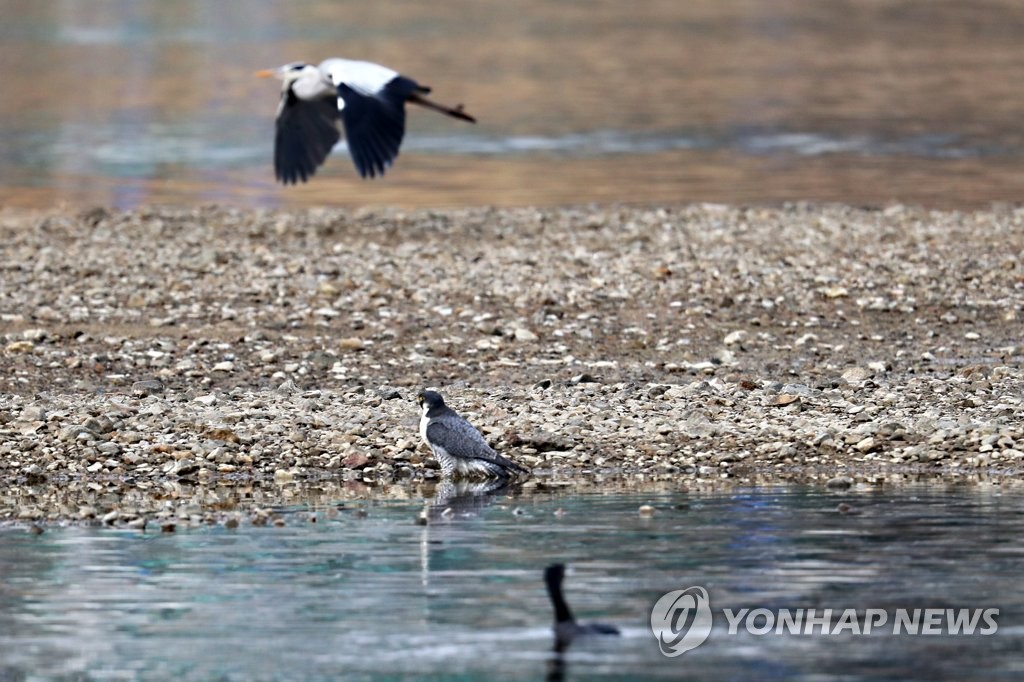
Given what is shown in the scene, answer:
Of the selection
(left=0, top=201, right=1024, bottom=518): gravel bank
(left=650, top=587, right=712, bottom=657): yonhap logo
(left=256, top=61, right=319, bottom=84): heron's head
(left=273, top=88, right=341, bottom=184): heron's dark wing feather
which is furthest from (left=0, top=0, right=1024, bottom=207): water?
(left=650, top=587, right=712, bottom=657): yonhap logo

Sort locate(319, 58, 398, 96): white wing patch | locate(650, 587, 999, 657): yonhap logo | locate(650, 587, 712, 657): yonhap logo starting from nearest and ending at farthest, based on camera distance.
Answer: locate(650, 587, 712, 657): yonhap logo
locate(650, 587, 999, 657): yonhap logo
locate(319, 58, 398, 96): white wing patch

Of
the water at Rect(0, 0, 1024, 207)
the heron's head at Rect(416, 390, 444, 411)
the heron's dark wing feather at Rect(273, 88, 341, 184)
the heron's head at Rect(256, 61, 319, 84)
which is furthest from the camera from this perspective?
the water at Rect(0, 0, 1024, 207)

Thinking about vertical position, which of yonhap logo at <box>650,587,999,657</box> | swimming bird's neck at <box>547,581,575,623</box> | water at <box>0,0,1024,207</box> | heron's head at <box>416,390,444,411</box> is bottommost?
yonhap logo at <box>650,587,999,657</box>

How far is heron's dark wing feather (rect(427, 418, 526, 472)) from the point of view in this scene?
449 inches

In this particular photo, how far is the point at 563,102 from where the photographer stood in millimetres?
41312

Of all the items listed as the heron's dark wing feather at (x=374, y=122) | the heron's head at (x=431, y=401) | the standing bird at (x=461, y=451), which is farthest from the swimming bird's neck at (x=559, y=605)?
the heron's dark wing feather at (x=374, y=122)

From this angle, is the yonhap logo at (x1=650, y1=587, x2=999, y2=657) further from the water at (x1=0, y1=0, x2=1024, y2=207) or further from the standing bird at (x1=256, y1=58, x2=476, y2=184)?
the water at (x1=0, y1=0, x2=1024, y2=207)

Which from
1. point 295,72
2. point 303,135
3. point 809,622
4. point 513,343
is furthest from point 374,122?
point 809,622

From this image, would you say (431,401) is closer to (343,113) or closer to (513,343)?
(343,113)

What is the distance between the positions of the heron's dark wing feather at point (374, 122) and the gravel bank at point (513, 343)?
1.62 m

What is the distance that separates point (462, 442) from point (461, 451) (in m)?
0.06

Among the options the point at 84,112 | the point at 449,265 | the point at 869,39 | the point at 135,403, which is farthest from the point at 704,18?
the point at 135,403

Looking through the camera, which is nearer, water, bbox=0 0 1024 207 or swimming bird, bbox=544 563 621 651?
swimming bird, bbox=544 563 621 651

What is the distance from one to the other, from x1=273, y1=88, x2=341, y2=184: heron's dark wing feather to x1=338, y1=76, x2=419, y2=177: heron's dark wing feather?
3.93ft
